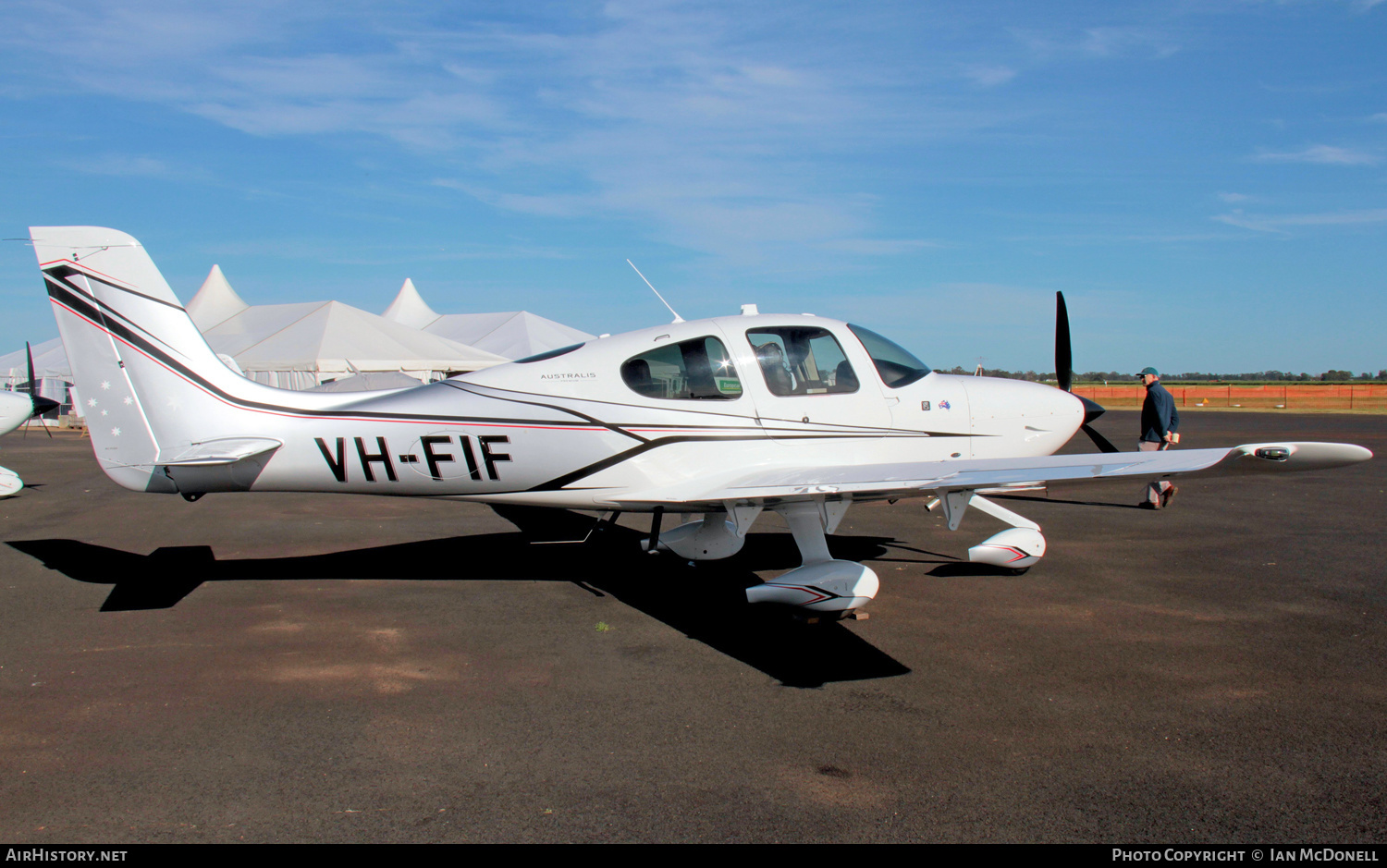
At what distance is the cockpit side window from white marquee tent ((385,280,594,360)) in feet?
96.0

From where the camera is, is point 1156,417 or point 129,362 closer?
point 129,362

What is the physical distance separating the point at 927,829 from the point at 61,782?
3.72 m

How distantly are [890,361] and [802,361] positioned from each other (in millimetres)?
890

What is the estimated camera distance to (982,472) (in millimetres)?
5379

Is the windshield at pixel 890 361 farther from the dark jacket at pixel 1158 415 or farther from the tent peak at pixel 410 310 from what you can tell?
the tent peak at pixel 410 310

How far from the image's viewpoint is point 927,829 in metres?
3.20

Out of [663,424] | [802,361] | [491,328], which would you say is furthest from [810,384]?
[491,328]

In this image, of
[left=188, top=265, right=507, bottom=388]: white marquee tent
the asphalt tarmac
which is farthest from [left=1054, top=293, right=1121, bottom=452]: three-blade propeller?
[left=188, top=265, right=507, bottom=388]: white marquee tent

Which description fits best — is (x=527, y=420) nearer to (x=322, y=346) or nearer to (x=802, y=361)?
(x=802, y=361)

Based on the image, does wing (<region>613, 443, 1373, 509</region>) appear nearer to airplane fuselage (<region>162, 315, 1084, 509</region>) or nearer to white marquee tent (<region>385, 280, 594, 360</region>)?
airplane fuselage (<region>162, 315, 1084, 509</region>)

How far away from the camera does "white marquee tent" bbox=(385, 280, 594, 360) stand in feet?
124

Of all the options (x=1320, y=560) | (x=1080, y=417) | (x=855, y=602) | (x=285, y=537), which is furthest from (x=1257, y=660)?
(x=285, y=537)

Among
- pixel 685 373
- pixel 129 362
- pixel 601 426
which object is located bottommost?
pixel 601 426

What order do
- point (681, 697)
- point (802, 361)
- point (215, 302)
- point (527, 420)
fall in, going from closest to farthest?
point (681, 697) → point (527, 420) → point (802, 361) → point (215, 302)
